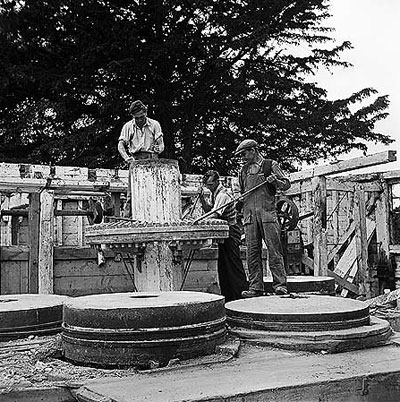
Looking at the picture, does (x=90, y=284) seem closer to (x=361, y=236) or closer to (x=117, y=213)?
(x=117, y=213)

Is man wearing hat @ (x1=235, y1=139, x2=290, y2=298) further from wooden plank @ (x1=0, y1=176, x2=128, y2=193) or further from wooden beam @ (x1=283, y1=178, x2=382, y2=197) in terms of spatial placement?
wooden beam @ (x1=283, y1=178, x2=382, y2=197)

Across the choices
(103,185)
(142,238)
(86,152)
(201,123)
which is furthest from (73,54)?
(142,238)

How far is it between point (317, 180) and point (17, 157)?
1020cm

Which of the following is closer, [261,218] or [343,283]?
[261,218]

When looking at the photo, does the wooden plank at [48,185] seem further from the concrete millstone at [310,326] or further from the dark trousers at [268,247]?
the concrete millstone at [310,326]

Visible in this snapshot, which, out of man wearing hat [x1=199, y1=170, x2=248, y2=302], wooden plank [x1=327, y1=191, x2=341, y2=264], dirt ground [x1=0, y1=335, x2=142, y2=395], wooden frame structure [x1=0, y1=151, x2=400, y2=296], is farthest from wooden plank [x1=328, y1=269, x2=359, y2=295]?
dirt ground [x1=0, y1=335, x2=142, y2=395]

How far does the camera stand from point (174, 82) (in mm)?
22125

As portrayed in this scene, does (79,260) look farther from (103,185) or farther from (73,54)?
(73,54)

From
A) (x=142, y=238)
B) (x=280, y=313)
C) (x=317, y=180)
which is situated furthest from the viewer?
(x=317, y=180)

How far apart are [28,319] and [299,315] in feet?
7.38

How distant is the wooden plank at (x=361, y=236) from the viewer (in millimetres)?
15484

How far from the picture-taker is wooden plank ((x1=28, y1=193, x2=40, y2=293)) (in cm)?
1203

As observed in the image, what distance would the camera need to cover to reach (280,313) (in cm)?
545

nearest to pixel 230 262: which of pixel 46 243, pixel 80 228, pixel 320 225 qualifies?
pixel 46 243
